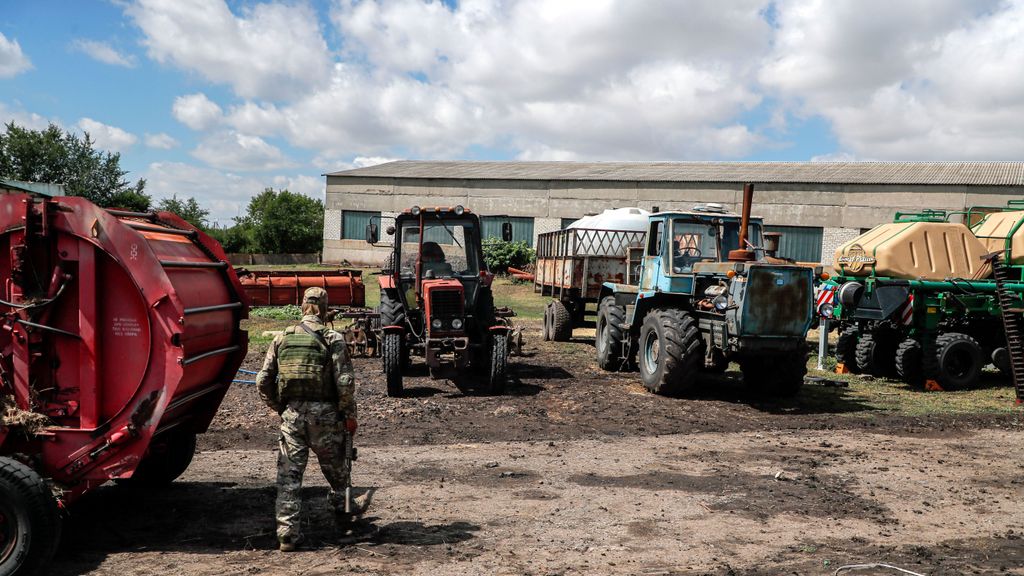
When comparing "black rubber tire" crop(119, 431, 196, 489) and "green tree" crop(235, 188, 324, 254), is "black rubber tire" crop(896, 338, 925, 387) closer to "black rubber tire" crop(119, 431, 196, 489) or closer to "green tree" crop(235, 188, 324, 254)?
"black rubber tire" crop(119, 431, 196, 489)

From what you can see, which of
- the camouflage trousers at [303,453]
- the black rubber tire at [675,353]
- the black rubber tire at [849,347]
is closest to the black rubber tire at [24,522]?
the camouflage trousers at [303,453]

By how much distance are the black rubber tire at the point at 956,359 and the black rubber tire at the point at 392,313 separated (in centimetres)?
816

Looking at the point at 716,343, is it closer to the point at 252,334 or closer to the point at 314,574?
the point at 314,574

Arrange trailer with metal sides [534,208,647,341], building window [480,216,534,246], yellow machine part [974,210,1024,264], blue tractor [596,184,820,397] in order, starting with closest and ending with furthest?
blue tractor [596,184,820,397], yellow machine part [974,210,1024,264], trailer with metal sides [534,208,647,341], building window [480,216,534,246]

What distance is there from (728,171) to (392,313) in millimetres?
28443

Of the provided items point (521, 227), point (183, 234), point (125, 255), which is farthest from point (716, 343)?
point (521, 227)

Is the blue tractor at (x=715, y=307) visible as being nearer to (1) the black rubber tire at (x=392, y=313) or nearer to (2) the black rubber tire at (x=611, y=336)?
(2) the black rubber tire at (x=611, y=336)

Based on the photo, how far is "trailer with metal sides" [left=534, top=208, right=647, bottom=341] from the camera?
16.3 m

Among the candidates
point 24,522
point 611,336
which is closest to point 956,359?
point 611,336

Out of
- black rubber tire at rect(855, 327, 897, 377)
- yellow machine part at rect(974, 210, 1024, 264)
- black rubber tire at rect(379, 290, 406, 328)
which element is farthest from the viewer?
yellow machine part at rect(974, 210, 1024, 264)

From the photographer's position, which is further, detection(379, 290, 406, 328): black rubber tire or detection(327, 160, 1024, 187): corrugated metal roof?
detection(327, 160, 1024, 187): corrugated metal roof

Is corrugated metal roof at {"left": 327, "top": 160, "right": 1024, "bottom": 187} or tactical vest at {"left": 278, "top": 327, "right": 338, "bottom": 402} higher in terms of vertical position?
corrugated metal roof at {"left": 327, "top": 160, "right": 1024, "bottom": 187}

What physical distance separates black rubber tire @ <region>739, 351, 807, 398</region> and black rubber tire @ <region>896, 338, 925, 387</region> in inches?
79.3

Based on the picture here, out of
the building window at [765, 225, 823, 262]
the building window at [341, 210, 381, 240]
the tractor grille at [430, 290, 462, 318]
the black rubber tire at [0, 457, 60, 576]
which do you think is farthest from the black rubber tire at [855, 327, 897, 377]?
the building window at [341, 210, 381, 240]
